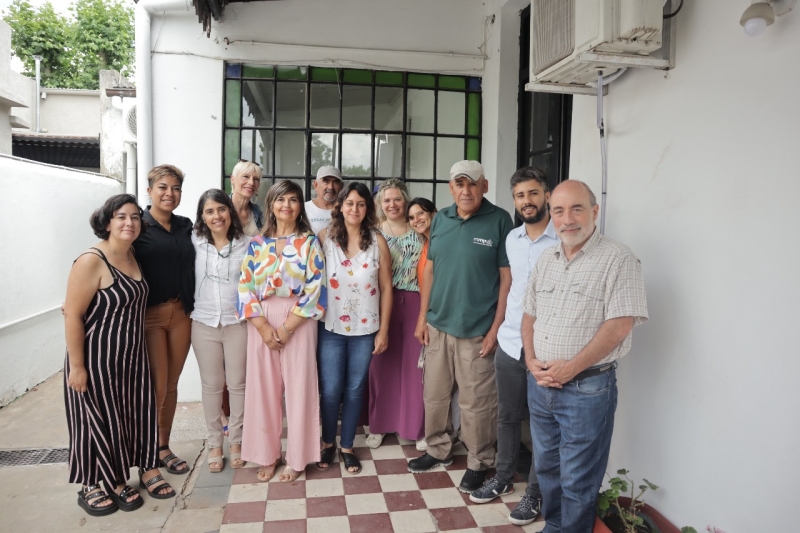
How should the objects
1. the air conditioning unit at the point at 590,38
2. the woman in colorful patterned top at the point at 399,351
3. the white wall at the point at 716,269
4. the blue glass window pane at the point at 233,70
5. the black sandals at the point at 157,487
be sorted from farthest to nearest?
the blue glass window pane at the point at 233,70
the woman in colorful patterned top at the point at 399,351
the black sandals at the point at 157,487
the air conditioning unit at the point at 590,38
the white wall at the point at 716,269

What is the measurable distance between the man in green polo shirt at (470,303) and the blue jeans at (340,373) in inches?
14.9

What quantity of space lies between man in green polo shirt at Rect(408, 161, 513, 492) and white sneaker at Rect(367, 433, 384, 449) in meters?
0.65

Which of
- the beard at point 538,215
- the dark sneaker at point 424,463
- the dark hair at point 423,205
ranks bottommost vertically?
the dark sneaker at point 424,463

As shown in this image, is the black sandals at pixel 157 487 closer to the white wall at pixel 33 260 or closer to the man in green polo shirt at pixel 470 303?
the man in green polo shirt at pixel 470 303

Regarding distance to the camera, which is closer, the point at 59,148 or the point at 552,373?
the point at 552,373

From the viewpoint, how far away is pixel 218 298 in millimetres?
2906

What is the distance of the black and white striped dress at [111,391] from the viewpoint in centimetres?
251

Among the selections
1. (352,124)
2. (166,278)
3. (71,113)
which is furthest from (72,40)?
(166,278)

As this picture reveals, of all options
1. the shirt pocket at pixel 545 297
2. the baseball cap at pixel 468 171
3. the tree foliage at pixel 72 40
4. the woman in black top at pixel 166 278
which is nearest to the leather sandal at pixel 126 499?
the woman in black top at pixel 166 278

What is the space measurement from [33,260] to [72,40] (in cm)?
2134

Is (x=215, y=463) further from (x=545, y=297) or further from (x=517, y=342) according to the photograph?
(x=545, y=297)

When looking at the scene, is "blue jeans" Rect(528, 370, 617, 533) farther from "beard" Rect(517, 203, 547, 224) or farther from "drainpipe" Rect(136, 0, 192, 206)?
"drainpipe" Rect(136, 0, 192, 206)

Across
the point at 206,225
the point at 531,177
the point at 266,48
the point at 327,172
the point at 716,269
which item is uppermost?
the point at 266,48

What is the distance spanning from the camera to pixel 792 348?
63.1 inches
